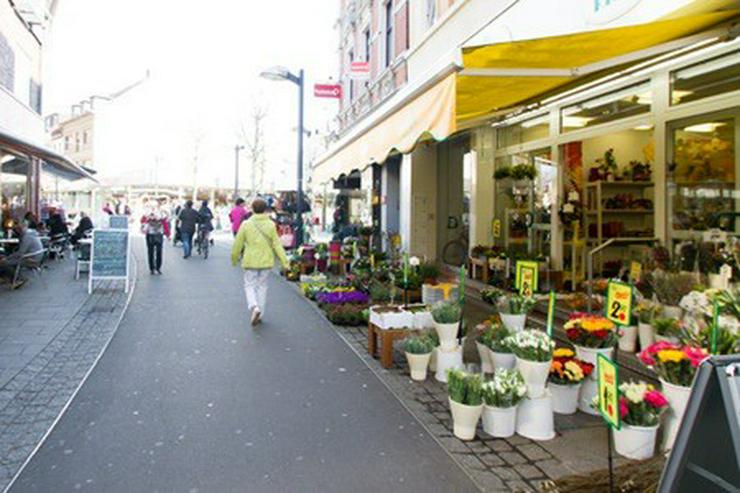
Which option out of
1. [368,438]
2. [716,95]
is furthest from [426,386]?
[716,95]

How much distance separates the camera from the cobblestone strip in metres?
4.16

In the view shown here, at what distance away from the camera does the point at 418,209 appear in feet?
46.2

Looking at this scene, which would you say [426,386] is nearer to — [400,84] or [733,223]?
[733,223]

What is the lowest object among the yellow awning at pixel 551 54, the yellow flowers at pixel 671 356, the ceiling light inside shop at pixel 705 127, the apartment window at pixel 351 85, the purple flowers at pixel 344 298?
the purple flowers at pixel 344 298

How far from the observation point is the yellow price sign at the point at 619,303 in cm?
445

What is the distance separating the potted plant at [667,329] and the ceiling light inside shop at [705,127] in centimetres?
252

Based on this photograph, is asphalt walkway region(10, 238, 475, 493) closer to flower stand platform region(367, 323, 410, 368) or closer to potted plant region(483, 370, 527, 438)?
flower stand platform region(367, 323, 410, 368)

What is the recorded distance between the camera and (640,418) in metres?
3.83

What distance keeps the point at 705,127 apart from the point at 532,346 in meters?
3.81

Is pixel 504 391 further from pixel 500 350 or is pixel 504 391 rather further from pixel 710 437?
pixel 710 437

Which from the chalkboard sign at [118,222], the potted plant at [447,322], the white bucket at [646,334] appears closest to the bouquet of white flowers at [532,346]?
the potted plant at [447,322]

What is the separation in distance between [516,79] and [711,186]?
8.77 feet

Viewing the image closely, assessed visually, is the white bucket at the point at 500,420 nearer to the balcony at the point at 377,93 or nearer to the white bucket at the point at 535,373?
the white bucket at the point at 535,373

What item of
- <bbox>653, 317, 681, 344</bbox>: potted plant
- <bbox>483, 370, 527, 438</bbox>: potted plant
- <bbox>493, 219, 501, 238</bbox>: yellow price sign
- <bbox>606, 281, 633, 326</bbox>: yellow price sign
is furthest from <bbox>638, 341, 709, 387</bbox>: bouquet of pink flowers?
<bbox>493, 219, 501, 238</bbox>: yellow price sign
